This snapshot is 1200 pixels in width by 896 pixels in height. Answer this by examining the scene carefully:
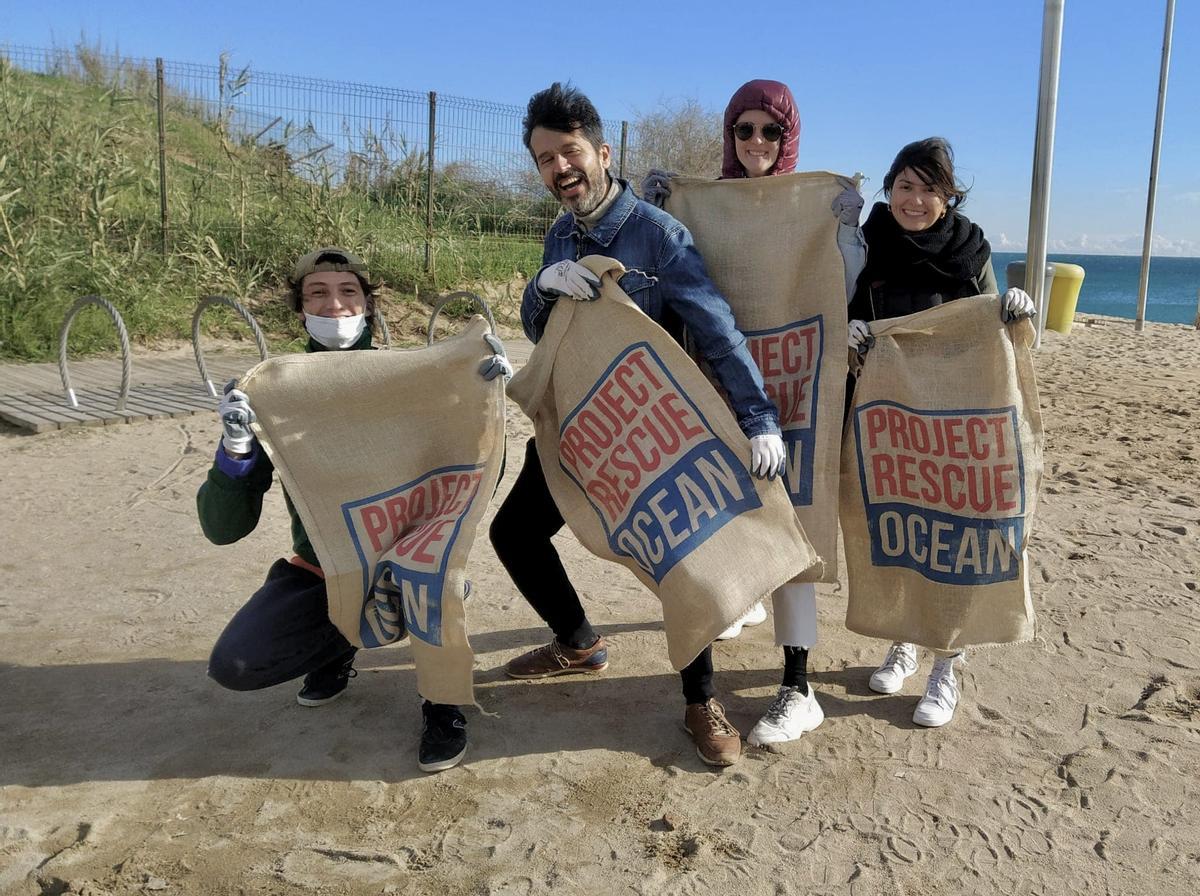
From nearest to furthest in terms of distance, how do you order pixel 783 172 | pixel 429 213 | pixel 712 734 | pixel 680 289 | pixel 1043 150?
pixel 680 289, pixel 712 734, pixel 783 172, pixel 1043 150, pixel 429 213

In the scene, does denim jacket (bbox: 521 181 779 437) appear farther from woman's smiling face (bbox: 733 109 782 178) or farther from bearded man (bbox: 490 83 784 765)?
woman's smiling face (bbox: 733 109 782 178)

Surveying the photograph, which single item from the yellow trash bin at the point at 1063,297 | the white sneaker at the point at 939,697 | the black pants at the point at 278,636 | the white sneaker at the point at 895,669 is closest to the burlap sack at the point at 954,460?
the white sneaker at the point at 939,697

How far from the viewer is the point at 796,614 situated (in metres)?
3.01

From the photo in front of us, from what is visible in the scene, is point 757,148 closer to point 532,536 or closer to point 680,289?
point 680,289

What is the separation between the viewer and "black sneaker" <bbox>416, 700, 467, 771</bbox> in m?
2.84

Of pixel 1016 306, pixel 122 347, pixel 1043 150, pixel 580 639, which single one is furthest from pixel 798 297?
pixel 1043 150

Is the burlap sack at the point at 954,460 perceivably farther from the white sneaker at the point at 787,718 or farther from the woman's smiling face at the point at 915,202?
the white sneaker at the point at 787,718

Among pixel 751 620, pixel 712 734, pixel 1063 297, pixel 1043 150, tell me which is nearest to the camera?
pixel 712 734

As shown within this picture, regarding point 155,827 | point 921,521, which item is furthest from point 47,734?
point 921,521

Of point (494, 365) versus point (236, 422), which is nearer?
point (236, 422)

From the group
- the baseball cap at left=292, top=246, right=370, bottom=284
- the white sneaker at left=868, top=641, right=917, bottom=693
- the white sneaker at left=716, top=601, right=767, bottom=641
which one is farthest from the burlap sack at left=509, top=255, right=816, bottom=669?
the white sneaker at left=716, top=601, right=767, bottom=641

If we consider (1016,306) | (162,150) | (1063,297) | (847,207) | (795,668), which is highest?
(162,150)

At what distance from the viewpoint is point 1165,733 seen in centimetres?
302

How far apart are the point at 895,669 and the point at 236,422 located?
7.54ft
